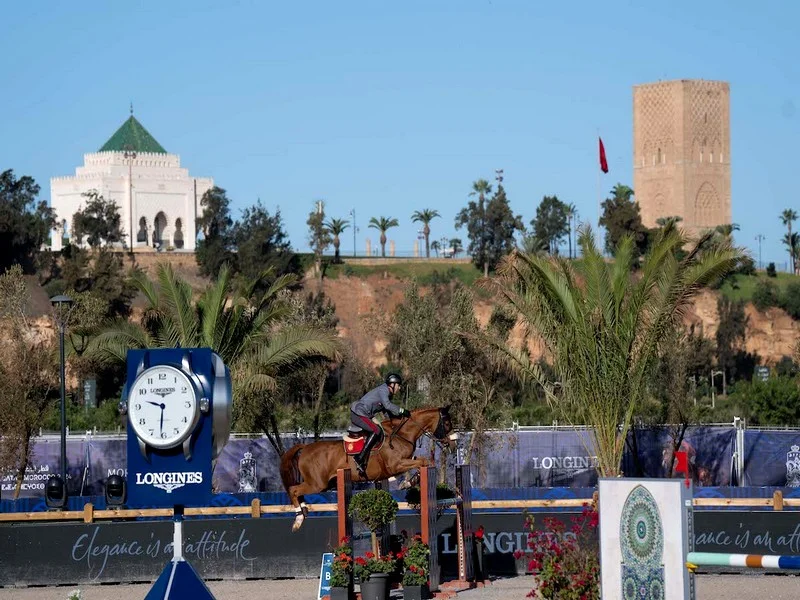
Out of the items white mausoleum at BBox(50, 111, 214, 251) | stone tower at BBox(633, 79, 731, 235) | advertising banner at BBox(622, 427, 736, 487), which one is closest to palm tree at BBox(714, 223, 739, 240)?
stone tower at BBox(633, 79, 731, 235)

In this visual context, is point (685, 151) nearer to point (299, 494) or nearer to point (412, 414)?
point (299, 494)

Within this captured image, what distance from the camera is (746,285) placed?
4072 inches

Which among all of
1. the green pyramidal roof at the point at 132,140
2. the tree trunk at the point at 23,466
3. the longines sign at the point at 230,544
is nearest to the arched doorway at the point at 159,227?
the green pyramidal roof at the point at 132,140

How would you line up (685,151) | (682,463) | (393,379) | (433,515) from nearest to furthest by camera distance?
(393,379)
(433,515)
(682,463)
(685,151)

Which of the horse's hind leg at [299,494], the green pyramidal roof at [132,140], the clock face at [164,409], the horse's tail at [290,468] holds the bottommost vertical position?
the horse's hind leg at [299,494]

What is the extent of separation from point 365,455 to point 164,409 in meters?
11.9

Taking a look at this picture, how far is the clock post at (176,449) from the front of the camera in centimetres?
878

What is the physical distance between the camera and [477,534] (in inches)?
834

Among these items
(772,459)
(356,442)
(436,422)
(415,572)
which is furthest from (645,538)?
(772,459)

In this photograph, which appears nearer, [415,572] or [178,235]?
[415,572]

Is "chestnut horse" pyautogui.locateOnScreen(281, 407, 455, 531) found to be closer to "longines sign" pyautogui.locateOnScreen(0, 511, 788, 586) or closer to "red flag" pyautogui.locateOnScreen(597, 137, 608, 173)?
"longines sign" pyautogui.locateOnScreen(0, 511, 788, 586)

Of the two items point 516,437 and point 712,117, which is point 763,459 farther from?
point 712,117

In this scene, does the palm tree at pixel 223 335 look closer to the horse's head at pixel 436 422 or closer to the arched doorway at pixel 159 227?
the horse's head at pixel 436 422

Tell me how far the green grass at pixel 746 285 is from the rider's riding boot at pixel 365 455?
82430mm
